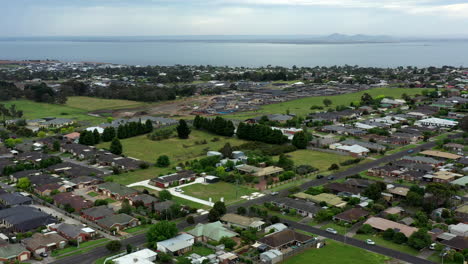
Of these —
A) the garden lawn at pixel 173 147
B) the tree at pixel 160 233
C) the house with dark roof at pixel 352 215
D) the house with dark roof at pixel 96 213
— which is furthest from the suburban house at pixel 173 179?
the house with dark roof at pixel 352 215

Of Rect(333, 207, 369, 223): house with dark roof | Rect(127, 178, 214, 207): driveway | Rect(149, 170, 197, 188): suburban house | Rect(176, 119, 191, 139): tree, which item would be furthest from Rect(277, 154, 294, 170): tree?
Rect(176, 119, 191, 139): tree

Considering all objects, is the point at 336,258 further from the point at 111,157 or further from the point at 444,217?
the point at 111,157

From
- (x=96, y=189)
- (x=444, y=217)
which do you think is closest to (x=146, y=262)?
(x=96, y=189)

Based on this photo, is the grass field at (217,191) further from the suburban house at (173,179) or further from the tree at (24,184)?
the tree at (24,184)

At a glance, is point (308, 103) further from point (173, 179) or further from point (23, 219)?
point (23, 219)

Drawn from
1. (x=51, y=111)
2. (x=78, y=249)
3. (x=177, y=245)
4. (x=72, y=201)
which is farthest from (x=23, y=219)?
(x=51, y=111)
